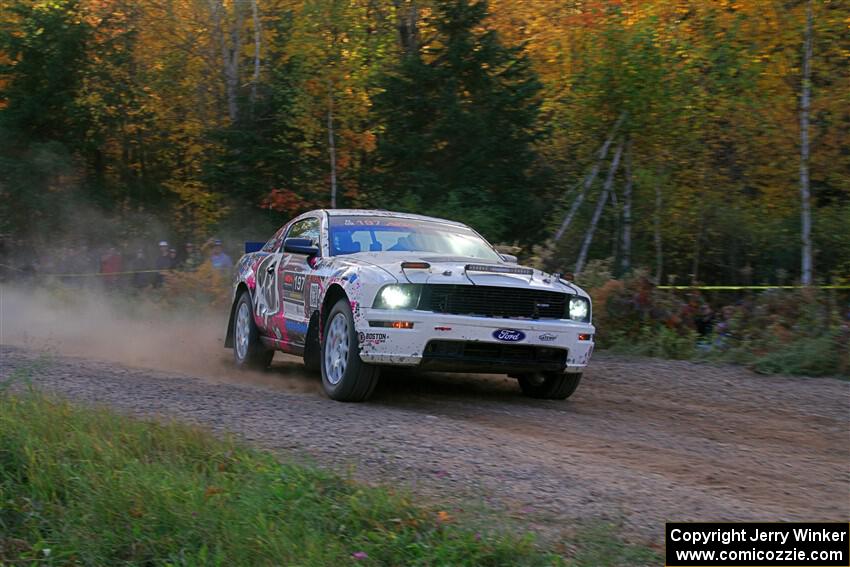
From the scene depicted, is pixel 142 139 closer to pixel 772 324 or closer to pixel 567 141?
pixel 567 141

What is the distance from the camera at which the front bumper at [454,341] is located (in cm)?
780

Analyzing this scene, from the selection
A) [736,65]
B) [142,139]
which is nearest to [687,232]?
[736,65]

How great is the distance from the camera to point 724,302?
15.6m

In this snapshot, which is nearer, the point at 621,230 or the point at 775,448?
the point at 775,448

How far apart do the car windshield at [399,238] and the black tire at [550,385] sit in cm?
120

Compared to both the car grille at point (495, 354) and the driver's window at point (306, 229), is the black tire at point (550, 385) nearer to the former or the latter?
the car grille at point (495, 354)

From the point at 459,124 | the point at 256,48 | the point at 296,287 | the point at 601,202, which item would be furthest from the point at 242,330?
the point at 256,48

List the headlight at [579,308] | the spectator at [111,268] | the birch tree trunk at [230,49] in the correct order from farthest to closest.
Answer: the birch tree trunk at [230,49] < the spectator at [111,268] < the headlight at [579,308]

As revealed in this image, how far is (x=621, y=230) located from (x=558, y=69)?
5509 mm

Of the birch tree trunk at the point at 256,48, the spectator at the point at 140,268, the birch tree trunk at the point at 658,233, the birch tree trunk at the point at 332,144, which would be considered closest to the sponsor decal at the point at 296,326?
the birch tree trunk at the point at 658,233

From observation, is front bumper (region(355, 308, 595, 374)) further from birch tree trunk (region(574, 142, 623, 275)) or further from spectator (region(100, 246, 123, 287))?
spectator (region(100, 246, 123, 287))

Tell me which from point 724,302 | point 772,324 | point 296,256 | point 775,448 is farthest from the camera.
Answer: point 724,302

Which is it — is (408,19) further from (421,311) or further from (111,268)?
(421,311)

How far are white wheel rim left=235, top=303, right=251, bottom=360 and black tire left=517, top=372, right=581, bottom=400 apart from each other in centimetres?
321
